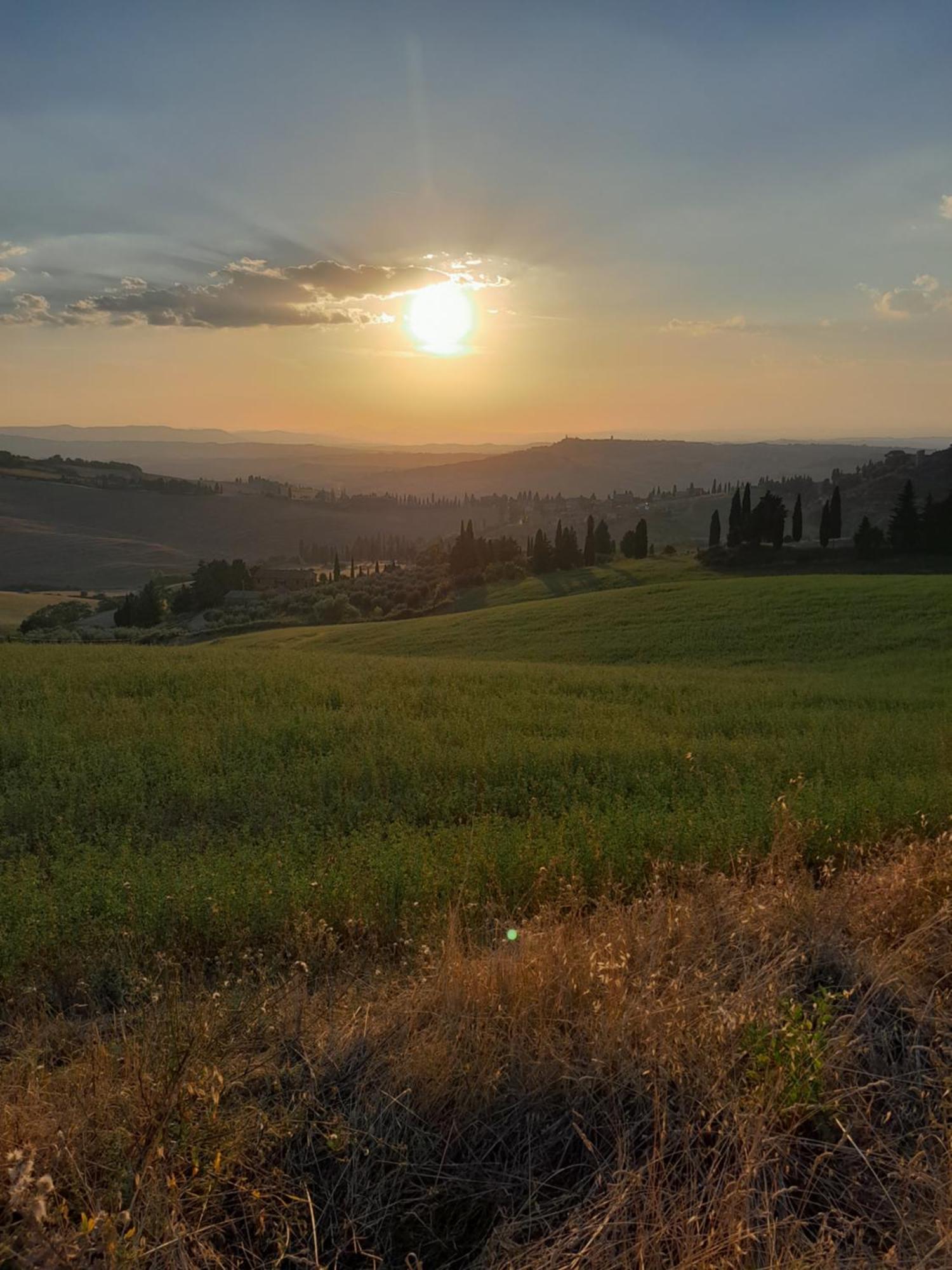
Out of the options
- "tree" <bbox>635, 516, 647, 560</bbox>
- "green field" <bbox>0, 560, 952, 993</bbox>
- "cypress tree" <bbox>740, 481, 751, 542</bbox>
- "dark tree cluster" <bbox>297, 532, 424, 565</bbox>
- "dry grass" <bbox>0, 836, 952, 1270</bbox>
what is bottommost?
"dark tree cluster" <bbox>297, 532, 424, 565</bbox>

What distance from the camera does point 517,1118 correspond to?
2924 mm

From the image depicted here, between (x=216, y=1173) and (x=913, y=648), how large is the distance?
89.4 feet

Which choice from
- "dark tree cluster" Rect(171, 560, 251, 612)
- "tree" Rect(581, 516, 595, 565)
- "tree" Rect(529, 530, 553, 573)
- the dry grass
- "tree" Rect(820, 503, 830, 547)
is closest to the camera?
the dry grass

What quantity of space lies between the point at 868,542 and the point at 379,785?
55698 mm

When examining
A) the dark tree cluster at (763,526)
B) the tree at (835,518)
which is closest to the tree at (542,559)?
the dark tree cluster at (763,526)

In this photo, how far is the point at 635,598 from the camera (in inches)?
1544

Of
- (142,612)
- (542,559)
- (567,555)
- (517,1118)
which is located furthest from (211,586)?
(517,1118)

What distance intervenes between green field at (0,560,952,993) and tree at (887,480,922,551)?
38513 millimetres

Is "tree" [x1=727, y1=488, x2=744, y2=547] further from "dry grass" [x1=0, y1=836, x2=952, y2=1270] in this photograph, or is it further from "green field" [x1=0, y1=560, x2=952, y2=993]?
"dry grass" [x1=0, y1=836, x2=952, y2=1270]

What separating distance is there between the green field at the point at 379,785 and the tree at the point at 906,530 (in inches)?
1516

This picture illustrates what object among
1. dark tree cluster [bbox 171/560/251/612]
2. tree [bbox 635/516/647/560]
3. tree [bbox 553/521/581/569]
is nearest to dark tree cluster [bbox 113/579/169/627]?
dark tree cluster [bbox 171/560/251/612]

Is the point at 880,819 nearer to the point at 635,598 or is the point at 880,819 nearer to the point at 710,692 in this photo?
the point at 710,692

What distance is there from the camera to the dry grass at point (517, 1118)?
92.7 inches

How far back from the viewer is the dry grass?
2.35 m
